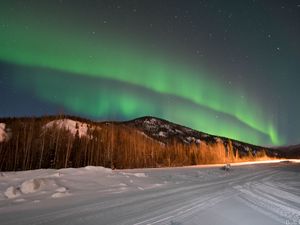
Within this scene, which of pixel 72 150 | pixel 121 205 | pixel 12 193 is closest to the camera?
pixel 121 205

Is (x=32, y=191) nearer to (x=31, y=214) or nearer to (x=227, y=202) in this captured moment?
(x=31, y=214)

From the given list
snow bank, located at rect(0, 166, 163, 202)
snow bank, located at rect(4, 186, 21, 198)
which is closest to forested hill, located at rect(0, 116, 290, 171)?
snow bank, located at rect(0, 166, 163, 202)

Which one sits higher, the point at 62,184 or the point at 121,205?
the point at 62,184

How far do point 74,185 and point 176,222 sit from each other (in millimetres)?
4904

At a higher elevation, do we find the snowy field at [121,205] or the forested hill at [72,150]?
the forested hill at [72,150]

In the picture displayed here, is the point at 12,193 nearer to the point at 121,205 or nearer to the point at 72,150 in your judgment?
the point at 121,205

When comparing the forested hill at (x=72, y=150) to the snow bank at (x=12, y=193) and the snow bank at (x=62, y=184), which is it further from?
the snow bank at (x=12, y=193)

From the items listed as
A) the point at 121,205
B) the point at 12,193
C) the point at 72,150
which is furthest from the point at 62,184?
the point at 72,150

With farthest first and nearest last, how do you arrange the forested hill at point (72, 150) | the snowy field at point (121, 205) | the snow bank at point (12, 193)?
the forested hill at point (72, 150), the snow bank at point (12, 193), the snowy field at point (121, 205)

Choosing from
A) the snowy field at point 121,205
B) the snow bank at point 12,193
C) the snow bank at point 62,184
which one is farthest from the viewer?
the snow bank at point 62,184

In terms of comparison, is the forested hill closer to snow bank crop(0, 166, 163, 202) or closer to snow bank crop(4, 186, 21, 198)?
snow bank crop(0, 166, 163, 202)

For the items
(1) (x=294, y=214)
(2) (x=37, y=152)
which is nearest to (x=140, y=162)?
(2) (x=37, y=152)

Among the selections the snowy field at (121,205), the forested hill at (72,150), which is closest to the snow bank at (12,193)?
the snowy field at (121,205)

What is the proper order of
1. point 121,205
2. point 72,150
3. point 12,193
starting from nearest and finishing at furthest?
point 121,205, point 12,193, point 72,150
